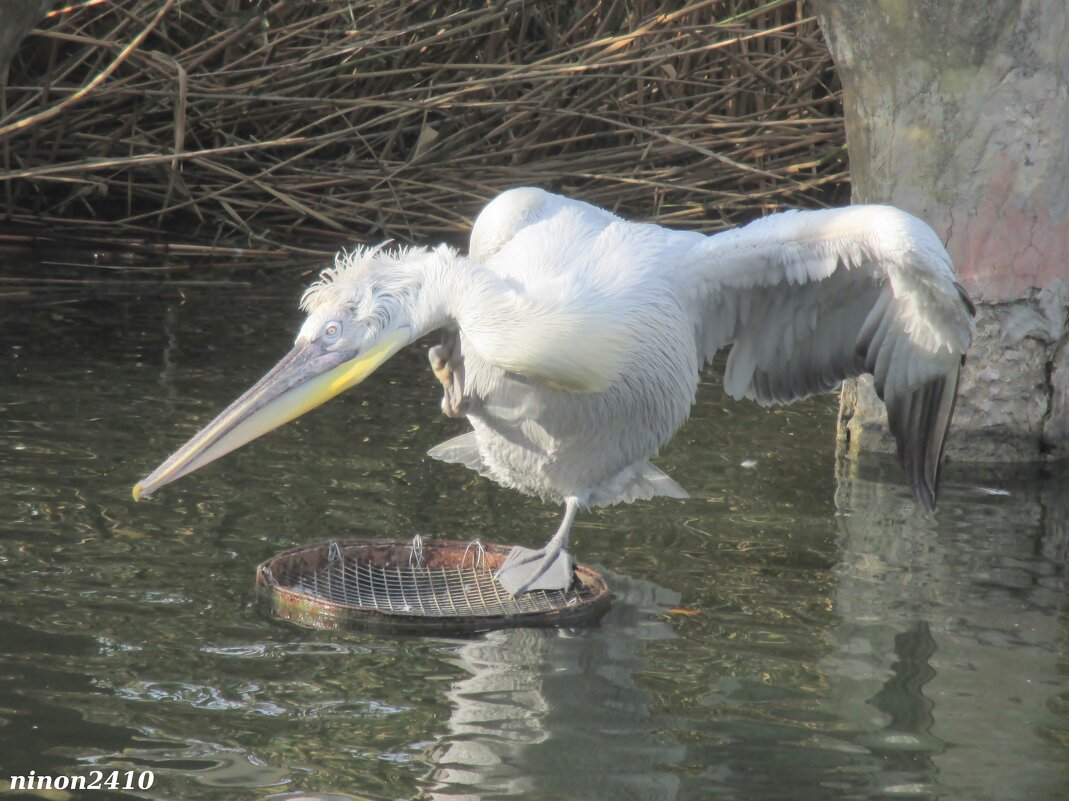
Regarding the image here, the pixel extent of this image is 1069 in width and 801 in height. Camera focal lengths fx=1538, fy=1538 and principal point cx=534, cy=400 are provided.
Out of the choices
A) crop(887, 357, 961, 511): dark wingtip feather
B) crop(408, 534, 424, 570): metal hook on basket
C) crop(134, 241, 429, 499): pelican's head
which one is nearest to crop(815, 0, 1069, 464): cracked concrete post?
crop(887, 357, 961, 511): dark wingtip feather

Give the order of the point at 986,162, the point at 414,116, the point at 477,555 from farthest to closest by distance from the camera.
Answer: the point at 414,116 < the point at 986,162 < the point at 477,555

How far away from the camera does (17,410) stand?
14.8 ft

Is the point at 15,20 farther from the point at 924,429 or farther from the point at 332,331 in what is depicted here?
the point at 924,429

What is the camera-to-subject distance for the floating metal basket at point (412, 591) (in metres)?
3.12

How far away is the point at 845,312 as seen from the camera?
3684mm

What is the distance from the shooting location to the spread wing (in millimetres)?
3254

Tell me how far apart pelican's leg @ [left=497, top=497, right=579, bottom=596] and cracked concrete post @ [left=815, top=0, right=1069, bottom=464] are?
1455 millimetres

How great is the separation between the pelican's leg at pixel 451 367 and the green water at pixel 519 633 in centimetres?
53

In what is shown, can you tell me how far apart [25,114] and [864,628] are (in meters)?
4.53

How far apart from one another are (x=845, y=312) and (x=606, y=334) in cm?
80

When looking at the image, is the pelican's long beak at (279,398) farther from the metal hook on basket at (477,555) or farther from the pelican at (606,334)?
the metal hook on basket at (477,555)

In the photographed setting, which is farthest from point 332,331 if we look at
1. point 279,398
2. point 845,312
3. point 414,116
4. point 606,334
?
point 414,116

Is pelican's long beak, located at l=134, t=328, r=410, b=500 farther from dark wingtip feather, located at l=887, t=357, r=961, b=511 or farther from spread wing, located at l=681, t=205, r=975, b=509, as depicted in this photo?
dark wingtip feather, located at l=887, t=357, r=961, b=511

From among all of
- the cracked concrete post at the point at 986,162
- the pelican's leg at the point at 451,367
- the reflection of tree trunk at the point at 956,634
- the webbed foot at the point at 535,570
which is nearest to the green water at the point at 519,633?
the reflection of tree trunk at the point at 956,634
